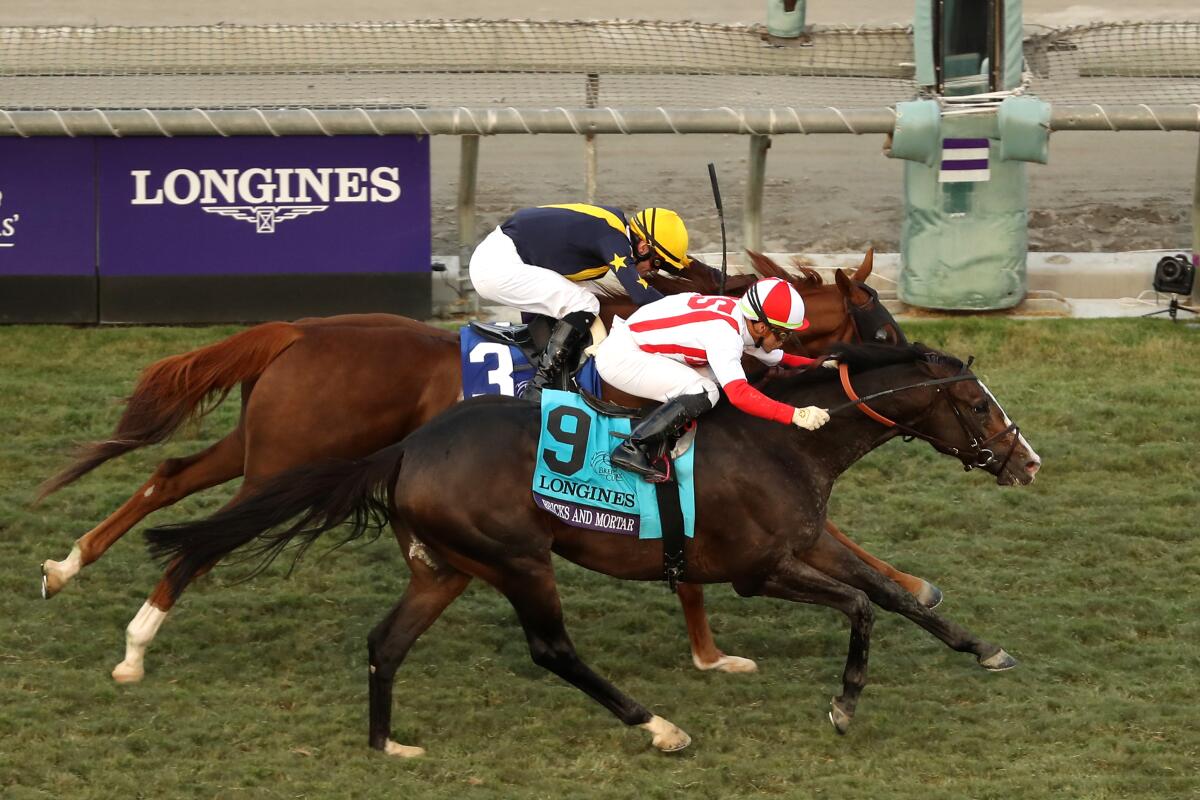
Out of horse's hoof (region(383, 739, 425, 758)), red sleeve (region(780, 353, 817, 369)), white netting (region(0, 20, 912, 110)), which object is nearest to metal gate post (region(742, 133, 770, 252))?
white netting (region(0, 20, 912, 110))

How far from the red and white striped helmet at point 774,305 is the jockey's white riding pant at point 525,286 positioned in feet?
3.11

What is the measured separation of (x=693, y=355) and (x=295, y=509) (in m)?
1.42

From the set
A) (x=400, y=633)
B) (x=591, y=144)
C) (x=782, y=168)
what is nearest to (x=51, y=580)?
(x=400, y=633)

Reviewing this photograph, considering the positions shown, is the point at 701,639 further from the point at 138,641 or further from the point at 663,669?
the point at 138,641

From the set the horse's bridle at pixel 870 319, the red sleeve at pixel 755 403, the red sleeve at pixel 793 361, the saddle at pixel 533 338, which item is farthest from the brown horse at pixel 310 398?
the red sleeve at pixel 755 403

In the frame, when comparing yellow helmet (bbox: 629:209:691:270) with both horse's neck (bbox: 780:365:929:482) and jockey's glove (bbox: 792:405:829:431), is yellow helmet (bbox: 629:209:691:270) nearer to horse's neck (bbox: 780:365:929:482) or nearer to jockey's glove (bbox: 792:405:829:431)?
horse's neck (bbox: 780:365:929:482)

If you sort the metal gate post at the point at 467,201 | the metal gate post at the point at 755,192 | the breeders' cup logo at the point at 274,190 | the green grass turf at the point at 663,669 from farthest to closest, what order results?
the metal gate post at the point at 755,192, the metal gate post at the point at 467,201, the breeders' cup logo at the point at 274,190, the green grass turf at the point at 663,669

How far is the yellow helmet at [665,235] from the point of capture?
20.6ft

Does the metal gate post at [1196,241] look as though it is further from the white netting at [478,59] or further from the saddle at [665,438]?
the saddle at [665,438]

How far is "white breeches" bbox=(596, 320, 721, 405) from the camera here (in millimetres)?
5637

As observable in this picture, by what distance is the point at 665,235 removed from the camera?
20.6 feet

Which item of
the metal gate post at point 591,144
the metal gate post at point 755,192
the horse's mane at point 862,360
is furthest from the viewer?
the metal gate post at point 755,192

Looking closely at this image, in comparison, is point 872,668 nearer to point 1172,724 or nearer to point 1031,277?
point 1172,724

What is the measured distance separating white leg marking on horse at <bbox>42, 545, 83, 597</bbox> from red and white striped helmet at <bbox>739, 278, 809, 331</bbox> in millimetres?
2867
